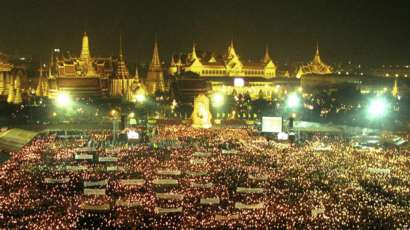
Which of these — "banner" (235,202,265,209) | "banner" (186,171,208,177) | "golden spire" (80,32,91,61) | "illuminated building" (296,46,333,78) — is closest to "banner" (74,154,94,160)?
"banner" (186,171,208,177)

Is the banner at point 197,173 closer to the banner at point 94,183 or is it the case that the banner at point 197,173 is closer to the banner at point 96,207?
the banner at point 94,183

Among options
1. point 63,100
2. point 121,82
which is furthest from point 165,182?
point 121,82

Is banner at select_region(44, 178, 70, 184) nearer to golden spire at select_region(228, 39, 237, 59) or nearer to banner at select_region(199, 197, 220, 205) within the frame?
banner at select_region(199, 197, 220, 205)

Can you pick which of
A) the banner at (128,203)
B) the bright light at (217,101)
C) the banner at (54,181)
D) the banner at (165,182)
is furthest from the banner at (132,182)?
the bright light at (217,101)

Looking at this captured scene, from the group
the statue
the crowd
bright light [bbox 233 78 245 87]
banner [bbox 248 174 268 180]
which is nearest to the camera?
the crowd

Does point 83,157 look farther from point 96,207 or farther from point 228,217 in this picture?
point 228,217

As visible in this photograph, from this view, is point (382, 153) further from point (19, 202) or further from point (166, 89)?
point (166, 89)
